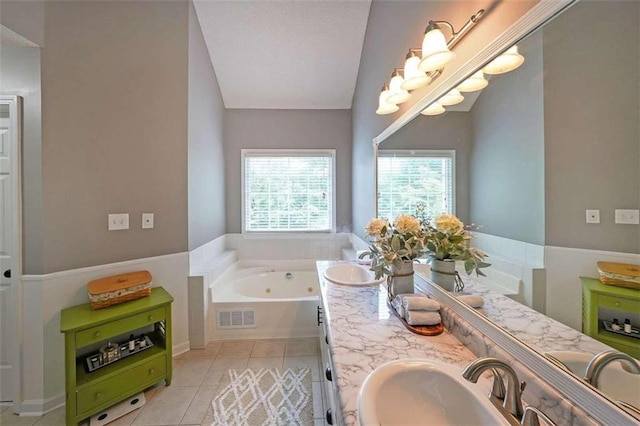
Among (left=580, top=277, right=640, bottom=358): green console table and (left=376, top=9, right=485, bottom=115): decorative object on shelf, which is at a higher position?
(left=376, top=9, right=485, bottom=115): decorative object on shelf

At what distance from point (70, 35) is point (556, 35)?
277 centimetres

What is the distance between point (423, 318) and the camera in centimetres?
107

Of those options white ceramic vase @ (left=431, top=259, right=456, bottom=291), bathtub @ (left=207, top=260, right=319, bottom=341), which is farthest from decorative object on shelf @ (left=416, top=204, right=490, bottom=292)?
bathtub @ (left=207, top=260, right=319, bottom=341)

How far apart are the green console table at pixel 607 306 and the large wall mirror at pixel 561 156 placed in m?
0.02

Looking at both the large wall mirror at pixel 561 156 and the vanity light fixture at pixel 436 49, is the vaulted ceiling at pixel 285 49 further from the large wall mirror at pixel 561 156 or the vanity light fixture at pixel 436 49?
the large wall mirror at pixel 561 156

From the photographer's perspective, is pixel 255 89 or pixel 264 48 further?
pixel 255 89

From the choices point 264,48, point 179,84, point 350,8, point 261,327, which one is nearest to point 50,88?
point 179,84

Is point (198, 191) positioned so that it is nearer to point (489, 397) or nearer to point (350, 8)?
point (350, 8)

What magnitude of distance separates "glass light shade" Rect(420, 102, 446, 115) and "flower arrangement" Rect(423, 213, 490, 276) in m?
0.54

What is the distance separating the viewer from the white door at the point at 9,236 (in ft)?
5.52

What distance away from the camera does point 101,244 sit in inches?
77.0

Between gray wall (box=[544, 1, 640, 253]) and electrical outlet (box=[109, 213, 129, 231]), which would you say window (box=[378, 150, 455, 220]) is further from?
electrical outlet (box=[109, 213, 129, 231])

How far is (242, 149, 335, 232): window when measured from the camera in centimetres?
370

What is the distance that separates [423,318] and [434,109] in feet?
3.46
